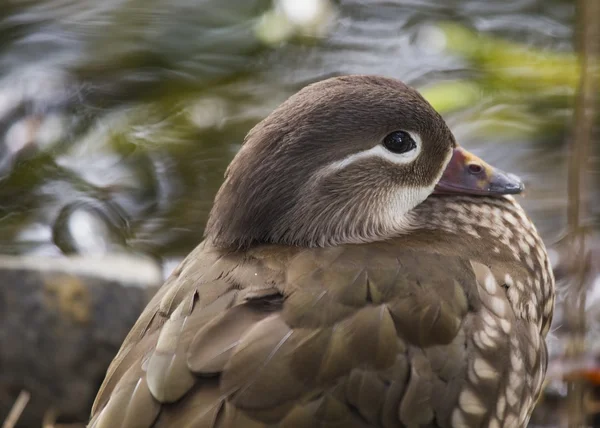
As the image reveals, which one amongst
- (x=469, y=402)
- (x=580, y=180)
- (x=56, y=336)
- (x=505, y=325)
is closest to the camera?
(x=580, y=180)

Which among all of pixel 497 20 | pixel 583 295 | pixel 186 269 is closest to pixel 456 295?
pixel 583 295

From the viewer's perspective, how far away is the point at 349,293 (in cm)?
237

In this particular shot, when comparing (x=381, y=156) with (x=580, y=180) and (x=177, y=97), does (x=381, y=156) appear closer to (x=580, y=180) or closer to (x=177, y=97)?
(x=580, y=180)

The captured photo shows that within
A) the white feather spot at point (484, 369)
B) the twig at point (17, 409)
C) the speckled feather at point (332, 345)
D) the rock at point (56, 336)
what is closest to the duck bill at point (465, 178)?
the speckled feather at point (332, 345)

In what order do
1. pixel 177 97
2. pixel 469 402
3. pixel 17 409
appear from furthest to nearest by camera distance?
pixel 177 97 → pixel 17 409 → pixel 469 402

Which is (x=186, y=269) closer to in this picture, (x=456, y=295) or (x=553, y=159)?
(x=456, y=295)

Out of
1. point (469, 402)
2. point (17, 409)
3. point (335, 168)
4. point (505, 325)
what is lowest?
point (17, 409)

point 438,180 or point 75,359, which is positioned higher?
point 438,180

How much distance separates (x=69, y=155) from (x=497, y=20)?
2457 mm

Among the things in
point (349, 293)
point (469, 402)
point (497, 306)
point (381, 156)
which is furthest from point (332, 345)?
point (381, 156)

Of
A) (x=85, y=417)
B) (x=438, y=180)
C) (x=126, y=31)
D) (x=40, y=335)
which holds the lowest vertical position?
(x=85, y=417)

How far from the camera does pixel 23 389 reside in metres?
3.45

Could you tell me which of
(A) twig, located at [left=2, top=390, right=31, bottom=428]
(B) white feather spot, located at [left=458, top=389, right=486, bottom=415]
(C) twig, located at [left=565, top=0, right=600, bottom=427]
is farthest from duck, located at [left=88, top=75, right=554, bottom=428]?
(A) twig, located at [left=2, top=390, right=31, bottom=428]

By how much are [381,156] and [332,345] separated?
63 cm
